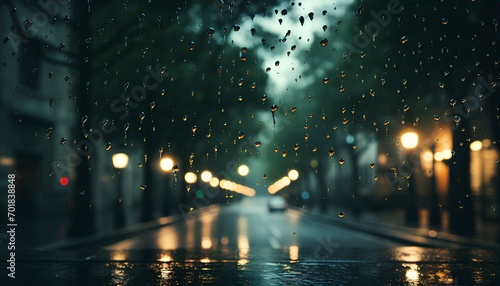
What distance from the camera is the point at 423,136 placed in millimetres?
34031

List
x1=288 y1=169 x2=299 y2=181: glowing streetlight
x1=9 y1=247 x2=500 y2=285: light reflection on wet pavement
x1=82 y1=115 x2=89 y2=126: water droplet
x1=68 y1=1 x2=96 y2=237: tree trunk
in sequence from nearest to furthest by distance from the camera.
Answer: x1=9 y1=247 x2=500 y2=285: light reflection on wet pavement
x1=82 y1=115 x2=89 y2=126: water droplet
x1=68 y1=1 x2=96 y2=237: tree trunk
x1=288 y1=169 x2=299 y2=181: glowing streetlight

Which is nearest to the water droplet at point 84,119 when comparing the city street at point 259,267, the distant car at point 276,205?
the city street at point 259,267

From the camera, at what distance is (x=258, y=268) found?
614 cm

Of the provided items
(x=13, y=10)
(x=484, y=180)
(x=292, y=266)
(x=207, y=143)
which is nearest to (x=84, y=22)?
(x=13, y=10)

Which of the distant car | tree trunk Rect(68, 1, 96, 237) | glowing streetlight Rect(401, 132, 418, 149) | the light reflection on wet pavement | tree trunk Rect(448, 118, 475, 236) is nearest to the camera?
the light reflection on wet pavement

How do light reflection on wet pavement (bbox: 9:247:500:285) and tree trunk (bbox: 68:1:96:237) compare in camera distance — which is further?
tree trunk (bbox: 68:1:96:237)

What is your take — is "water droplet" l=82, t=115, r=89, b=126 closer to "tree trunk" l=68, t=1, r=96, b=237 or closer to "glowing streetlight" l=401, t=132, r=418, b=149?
"tree trunk" l=68, t=1, r=96, b=237

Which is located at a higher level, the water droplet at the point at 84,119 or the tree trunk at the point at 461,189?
the water droplet at the point at 84,119

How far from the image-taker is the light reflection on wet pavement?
536 centimetres

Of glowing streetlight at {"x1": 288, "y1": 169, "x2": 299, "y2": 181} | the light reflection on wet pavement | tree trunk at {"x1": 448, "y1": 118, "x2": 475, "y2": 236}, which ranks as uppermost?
glowing streetlight at {"x1": 288, "y1": 169, "x2": 299, "y2": 181}

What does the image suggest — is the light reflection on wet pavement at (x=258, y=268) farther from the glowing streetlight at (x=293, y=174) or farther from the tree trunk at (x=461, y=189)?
the glowing streetlight at (x=293, y=174)

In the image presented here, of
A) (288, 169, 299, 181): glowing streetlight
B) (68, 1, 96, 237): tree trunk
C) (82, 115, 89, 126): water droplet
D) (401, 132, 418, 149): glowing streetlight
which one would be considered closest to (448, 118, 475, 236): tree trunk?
(401, 132, 418, 149): glowing streetlight

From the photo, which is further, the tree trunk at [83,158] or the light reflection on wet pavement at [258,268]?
the tree trunk at [83,158]

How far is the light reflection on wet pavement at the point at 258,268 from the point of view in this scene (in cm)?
536
